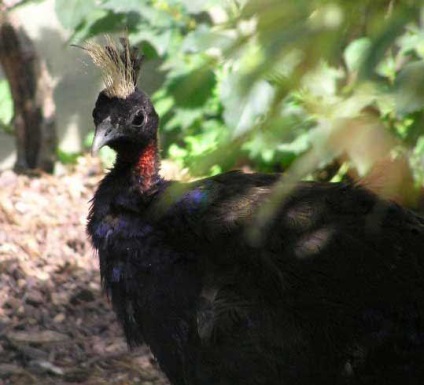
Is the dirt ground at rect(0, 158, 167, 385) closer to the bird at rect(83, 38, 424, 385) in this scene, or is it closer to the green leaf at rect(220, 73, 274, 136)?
the bird at rect(83, 38, 424, 385)

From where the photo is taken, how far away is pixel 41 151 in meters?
6.34

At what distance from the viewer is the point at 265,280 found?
326 cm

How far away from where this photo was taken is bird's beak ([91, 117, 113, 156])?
3628 mm

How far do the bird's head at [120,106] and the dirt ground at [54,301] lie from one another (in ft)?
4.03

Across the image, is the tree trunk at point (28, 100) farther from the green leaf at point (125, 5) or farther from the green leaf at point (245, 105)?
the green leaf at point (245, 105)

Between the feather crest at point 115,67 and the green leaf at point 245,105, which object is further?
the feather crest at point 115,67

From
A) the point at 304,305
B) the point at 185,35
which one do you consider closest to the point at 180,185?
the point at 304,305

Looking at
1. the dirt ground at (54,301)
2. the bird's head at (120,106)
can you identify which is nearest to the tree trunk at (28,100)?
the dirt ground at (54,301)

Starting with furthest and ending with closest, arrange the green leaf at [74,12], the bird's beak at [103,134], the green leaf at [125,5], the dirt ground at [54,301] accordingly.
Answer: the green leaf at [125,5], the green leaf at [74,12], the dirt ground at [54,301], the bird's beak at [103,134]

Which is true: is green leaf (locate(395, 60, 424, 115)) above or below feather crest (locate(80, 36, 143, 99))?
above

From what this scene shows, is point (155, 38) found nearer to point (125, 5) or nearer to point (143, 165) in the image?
point (125, 5)

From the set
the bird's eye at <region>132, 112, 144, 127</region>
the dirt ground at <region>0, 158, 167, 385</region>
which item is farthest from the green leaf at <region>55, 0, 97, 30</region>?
the bird's eye at <region>132, 112, 144, 127</region>

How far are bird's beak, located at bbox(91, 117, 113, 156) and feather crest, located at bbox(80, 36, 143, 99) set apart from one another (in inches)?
5.0

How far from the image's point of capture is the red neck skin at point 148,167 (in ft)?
12.3
